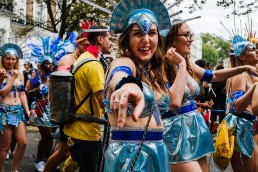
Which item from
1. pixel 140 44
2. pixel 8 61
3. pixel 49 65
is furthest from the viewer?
pixel 49 65

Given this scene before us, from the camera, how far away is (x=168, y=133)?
14.7 ft

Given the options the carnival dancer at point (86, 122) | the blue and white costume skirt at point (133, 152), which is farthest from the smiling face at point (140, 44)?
the carnival dancer at point (86, 122)

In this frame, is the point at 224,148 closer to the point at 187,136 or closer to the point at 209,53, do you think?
the point at 187,136

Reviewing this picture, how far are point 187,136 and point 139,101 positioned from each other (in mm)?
2200

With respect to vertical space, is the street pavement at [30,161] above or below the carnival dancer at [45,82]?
below

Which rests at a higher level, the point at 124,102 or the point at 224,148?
the point at 124,102

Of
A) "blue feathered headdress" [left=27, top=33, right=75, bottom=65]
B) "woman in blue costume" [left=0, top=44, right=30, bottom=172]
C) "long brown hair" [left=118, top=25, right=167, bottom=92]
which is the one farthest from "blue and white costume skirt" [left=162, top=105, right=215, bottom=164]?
"blue feathered headdress" [left=27, top=33, right=75, bottom=65]

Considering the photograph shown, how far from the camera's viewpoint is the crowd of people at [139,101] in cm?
309

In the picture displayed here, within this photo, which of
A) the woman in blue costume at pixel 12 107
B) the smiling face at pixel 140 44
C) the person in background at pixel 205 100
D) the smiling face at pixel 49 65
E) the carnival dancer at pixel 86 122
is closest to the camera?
the smiling face at pixel 140 44

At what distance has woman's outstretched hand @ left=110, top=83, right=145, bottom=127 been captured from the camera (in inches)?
85.1

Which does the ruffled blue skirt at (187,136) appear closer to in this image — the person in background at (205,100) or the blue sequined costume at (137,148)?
the blue sequined costume at (137,148)

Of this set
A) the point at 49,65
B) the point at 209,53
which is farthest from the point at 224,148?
the point at 209,53

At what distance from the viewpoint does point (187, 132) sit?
4.48 m

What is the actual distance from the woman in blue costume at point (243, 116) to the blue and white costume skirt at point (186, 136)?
785 mm
